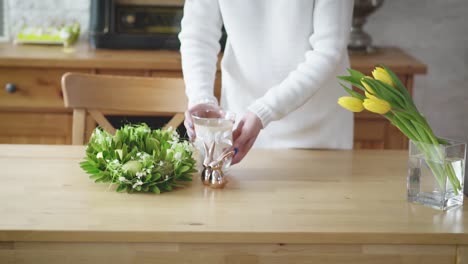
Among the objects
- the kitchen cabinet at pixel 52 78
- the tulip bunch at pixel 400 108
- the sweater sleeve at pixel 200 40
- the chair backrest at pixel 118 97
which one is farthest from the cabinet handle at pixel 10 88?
the tulip bunch at pixel 400 108

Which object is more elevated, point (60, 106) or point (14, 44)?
point (14, 44)

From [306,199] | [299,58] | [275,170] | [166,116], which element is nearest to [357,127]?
[166,116]

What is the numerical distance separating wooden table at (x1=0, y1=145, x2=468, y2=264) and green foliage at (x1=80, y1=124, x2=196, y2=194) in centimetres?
3

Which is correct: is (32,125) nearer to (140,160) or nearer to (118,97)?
(118,97)

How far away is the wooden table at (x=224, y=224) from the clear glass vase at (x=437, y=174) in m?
0.03

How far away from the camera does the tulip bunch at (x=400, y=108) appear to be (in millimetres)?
1563

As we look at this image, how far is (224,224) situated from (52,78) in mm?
1672

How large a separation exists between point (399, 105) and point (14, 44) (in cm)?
204

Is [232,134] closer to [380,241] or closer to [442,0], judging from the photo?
[380,241]

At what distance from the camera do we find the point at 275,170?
1.83 metres

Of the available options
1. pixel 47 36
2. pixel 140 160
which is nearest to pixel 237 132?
pixel 140 160

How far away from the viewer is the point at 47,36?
3.18 meters

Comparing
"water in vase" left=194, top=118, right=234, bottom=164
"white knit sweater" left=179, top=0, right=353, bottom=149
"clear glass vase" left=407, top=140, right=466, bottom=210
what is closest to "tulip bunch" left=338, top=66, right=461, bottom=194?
"clear glass vase" left=407, top=140, right=466, bottom=210

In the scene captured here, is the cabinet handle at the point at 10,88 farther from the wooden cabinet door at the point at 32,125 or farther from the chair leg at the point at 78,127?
the chair leg at the point at 78,127
